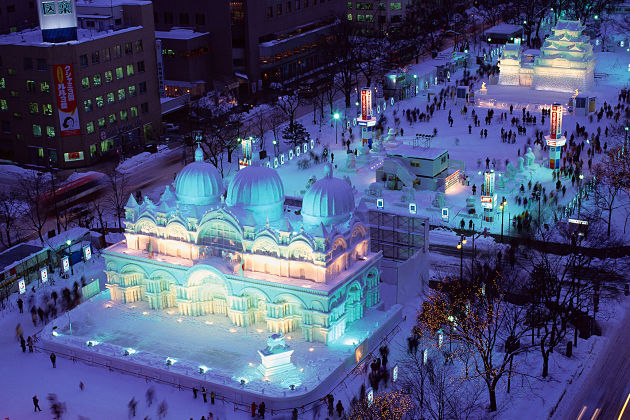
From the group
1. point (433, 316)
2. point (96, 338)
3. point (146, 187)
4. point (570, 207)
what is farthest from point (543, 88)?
point (96, 338)

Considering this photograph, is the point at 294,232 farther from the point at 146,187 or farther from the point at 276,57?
the point at 276,57

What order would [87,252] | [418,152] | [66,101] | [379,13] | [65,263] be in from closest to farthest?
[65,263], [87,252], [418,152], [66,101], [379,13]

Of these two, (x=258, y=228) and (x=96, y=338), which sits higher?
(x=258, y=228)

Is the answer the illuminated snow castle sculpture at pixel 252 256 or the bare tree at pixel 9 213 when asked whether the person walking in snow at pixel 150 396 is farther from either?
the bare tree at pixel 9 213

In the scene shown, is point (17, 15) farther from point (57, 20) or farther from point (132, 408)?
point (132, 408)

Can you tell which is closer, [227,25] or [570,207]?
[570,207]

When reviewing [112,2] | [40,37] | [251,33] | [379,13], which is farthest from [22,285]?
[379,13]
